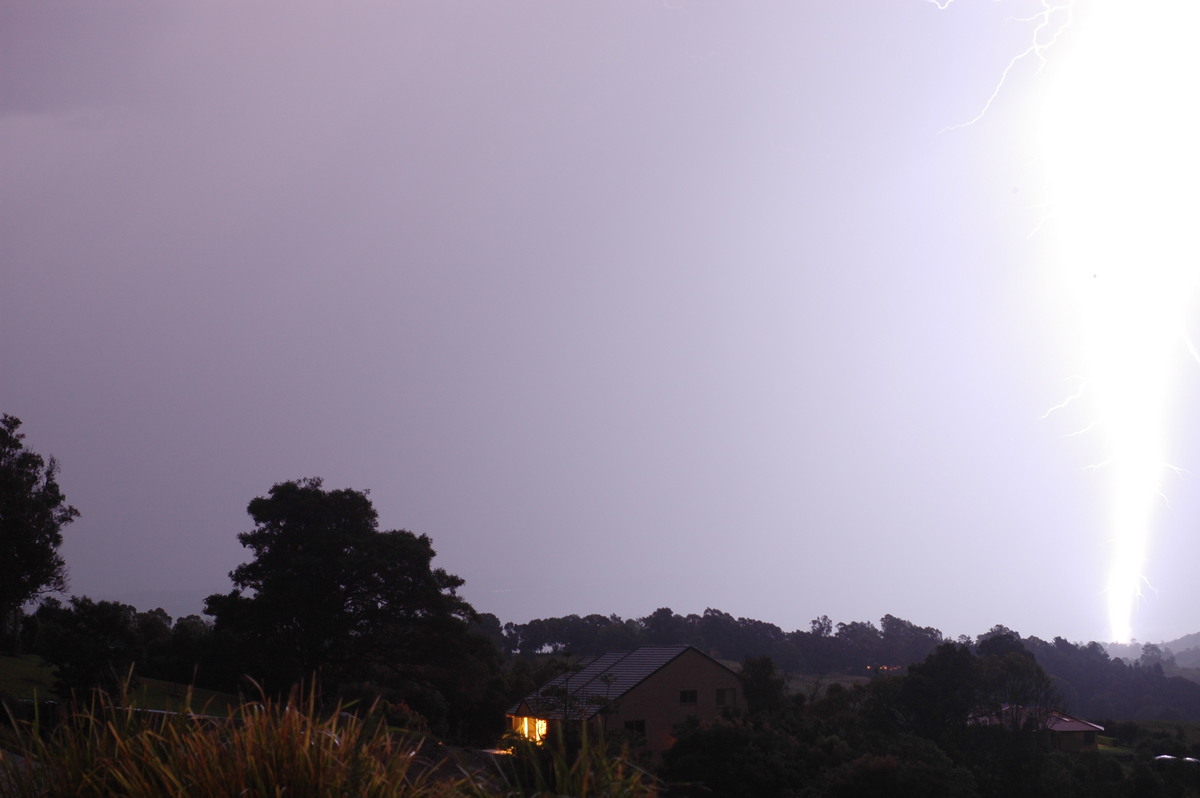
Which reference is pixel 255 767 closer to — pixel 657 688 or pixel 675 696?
pixel 657 688

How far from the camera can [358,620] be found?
115ft

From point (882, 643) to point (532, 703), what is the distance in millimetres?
68043

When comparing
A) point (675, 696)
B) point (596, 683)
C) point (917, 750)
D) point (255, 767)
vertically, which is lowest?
point (917, 750)

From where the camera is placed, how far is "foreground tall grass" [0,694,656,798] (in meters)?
5.49

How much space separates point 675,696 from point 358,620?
15084mm

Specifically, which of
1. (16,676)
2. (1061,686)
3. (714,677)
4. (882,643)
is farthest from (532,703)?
(882,643)

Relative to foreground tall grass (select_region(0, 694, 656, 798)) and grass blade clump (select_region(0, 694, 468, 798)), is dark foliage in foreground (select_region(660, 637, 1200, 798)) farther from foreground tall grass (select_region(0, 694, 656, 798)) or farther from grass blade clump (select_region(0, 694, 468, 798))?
grass blade clump (select_region(0, 694, 468, 798))

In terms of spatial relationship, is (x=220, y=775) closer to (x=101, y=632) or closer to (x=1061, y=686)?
(x=101, y=632)

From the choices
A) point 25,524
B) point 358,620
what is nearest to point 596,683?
point 358,620

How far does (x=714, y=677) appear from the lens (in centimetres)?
4372

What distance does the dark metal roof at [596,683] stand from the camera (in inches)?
1239

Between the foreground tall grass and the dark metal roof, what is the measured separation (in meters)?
23.1

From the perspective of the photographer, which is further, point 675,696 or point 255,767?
point 675,696

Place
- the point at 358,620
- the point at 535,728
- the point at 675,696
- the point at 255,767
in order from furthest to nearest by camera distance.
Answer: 1. the point at 675,696
2. the point at 358,620
3. the point at 535,728
4. the point at 255,767
